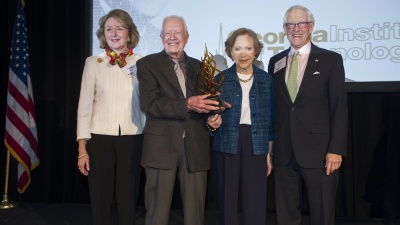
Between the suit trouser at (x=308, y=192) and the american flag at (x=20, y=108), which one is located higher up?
the american flag at (x=20, y=108)

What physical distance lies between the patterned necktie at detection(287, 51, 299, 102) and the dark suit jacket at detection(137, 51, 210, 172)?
574mm

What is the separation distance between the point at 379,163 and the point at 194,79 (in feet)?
7.63

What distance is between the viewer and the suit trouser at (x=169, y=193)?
212 cm

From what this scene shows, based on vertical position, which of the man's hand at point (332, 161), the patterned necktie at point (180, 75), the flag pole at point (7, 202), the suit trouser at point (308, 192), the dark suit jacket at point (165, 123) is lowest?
the flag pole at point (7, 202)

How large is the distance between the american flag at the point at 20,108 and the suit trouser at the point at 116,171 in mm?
2047

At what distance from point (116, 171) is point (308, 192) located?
3.68 ft

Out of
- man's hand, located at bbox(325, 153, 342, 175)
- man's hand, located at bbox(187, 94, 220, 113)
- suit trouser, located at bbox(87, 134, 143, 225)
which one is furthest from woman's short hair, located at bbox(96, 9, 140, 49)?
man's hand, located at bbox(325, 153, 342, 175)

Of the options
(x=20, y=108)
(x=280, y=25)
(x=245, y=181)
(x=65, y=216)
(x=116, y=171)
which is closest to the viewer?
(x=245, y=181)

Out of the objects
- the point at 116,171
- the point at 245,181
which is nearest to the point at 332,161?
the point at 245,181

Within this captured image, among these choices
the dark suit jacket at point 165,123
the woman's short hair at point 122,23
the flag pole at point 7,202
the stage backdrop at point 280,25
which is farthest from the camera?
the flag pole at point 7,202

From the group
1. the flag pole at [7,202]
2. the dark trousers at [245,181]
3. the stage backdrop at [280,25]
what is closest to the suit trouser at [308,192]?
the dark trousers at [245,181]

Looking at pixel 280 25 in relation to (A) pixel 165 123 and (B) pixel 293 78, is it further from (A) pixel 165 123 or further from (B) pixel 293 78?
(A) pixel 165 123

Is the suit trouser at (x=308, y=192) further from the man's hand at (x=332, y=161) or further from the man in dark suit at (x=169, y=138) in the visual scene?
the man in dark suit at (x=169, y=138)

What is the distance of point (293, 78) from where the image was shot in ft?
7.80
